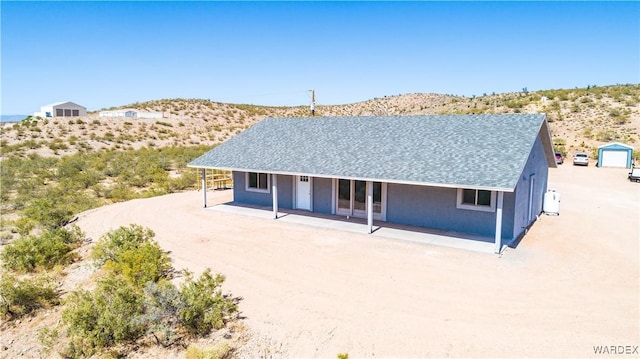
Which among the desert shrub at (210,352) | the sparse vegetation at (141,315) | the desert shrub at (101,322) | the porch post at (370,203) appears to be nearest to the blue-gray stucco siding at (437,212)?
the porch post at (370,203)

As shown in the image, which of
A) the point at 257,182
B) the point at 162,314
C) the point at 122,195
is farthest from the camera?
the point at 122,195

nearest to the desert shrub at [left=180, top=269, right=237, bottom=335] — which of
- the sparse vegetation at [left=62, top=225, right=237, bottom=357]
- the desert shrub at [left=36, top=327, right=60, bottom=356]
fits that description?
the sparse vegetation at [left=62, top=225, right=237, bottom=357]

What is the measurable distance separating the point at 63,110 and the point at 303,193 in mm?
62682

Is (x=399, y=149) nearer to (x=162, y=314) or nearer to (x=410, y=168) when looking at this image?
(x=410, y=168)

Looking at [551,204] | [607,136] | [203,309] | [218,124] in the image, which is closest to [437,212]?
[551,204]

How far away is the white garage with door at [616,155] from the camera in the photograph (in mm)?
36500

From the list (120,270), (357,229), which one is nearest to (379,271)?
(357,229)

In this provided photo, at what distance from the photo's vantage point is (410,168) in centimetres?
1400

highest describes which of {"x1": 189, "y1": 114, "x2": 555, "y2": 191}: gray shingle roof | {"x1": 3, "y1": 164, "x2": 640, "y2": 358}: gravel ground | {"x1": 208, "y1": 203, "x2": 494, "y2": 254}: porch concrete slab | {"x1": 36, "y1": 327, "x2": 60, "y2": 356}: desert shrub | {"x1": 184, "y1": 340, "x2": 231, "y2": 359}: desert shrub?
{"x1": 189, "y1": 114, "x2": 555, "y2": 191}: gray shingle roof

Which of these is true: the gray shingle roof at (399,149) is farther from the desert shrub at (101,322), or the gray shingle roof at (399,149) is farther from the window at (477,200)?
the desert shrub at (101,322)

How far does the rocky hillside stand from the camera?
4534cm

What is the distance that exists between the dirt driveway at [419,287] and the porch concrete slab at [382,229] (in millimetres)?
530

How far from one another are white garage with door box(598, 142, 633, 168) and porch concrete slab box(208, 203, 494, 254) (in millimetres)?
31599

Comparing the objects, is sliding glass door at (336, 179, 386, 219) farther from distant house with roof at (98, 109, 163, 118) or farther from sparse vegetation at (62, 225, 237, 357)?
distant house with roof at (98, 109, 163, 118)
